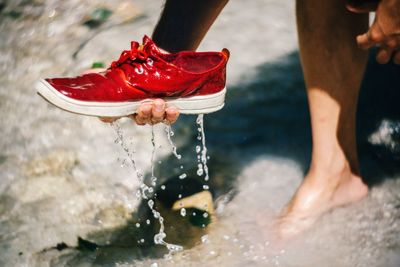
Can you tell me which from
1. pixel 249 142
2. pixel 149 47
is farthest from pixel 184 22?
pixel 249 142

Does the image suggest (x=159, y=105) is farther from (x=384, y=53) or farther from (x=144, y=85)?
(x=384, y=53)

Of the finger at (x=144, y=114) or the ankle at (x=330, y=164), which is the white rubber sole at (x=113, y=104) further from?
the ankle at (x=330, y=164)

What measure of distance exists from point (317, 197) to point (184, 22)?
2.29 ft

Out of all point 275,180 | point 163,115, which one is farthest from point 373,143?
point 163,115

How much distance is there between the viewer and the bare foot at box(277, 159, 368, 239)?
1882mm

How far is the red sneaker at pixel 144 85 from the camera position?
1.54 meters

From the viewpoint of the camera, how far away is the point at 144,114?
1.62 m

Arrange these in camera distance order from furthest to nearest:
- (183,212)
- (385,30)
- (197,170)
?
(197,170) < (183,212) < (385,30)

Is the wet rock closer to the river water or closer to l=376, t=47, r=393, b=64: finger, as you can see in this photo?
the river water

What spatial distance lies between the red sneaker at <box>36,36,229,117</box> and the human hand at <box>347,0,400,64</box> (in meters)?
0.39

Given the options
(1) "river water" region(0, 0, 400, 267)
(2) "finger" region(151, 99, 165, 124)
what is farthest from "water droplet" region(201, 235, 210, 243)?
(2) "finger" region(151, 99, 165, 124)

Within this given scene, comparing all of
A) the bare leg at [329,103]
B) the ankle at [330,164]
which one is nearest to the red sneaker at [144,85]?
the bare leg at [329,103]

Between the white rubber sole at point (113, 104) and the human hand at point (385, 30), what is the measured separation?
425 millimetres

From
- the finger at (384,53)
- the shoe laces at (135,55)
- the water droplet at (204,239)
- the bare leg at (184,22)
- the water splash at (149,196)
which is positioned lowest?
the water droplet at (204,239)
